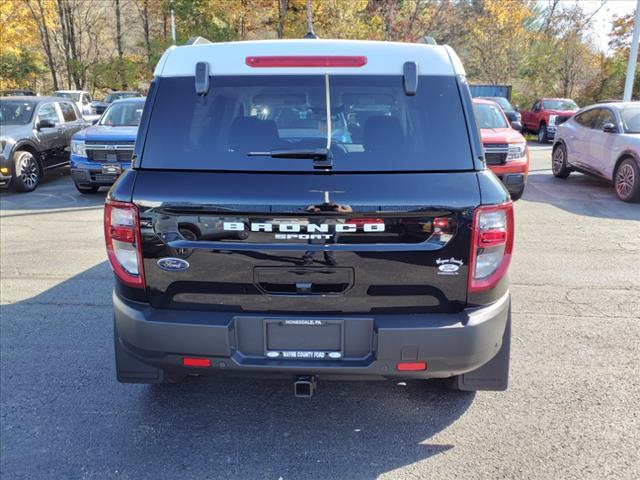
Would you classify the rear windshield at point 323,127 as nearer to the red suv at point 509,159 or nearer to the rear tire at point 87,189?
the red suv at point 509,159

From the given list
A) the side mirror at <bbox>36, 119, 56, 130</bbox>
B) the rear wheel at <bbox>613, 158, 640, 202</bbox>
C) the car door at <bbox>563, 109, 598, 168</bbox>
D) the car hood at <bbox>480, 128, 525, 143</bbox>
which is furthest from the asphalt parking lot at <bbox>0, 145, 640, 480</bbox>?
the side mirror at <bbox>36, 119, 56, 130</bbox>

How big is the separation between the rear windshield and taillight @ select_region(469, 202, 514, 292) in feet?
0.84

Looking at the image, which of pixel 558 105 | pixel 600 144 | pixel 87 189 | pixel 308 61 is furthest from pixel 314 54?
pixel 558 105

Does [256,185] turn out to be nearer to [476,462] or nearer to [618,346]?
[476,462]

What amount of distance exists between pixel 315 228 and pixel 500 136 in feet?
26.3

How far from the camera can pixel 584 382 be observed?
11.6 feet

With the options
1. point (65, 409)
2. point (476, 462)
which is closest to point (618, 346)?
point (476, 462)

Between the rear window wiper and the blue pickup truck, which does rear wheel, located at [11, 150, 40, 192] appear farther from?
the rear window wiper

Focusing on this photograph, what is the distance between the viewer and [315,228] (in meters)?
2.38

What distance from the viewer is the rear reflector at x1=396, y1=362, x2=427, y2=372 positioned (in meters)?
2.44

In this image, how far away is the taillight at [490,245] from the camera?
243cm

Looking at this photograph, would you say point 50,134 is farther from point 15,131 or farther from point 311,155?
point 311,155

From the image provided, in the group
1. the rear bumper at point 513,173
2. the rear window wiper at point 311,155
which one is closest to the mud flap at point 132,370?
the rear window wiper at point 311,155

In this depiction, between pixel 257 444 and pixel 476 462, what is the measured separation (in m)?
1.19
